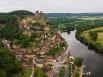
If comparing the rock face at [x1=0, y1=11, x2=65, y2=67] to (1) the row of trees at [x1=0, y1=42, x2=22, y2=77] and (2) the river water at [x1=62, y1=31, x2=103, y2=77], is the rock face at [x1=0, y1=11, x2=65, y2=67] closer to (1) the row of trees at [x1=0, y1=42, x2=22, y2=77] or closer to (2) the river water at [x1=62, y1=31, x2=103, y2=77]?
(1) the row of trees at [x1=0, y1=42, x2=22, y2=77]

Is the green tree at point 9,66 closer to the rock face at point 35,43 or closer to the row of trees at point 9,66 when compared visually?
the row of trees at point 9,66

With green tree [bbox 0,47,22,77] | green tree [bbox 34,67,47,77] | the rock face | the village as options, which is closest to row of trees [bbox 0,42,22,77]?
green tree [bbox 0,47,22,77]

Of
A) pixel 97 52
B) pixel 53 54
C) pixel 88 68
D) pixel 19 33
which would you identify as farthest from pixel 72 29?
pixel 88 68

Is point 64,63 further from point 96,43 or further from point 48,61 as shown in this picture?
point 96,43

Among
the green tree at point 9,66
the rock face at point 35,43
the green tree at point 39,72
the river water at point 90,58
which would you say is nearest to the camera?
the green tree at point 9,66

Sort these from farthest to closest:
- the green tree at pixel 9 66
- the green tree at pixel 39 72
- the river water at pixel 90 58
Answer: the river water at pixel 90 58 < the green tree at pixel 39 72 < the green tree at pixel 9 66

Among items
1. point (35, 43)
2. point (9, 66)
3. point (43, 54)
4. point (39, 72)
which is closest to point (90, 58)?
Result: point (43, 54)

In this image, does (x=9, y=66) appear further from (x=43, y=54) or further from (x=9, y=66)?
(x=43, y=54)

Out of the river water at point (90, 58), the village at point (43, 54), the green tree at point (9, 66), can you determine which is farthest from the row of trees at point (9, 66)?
the river water at point (90, 58)
